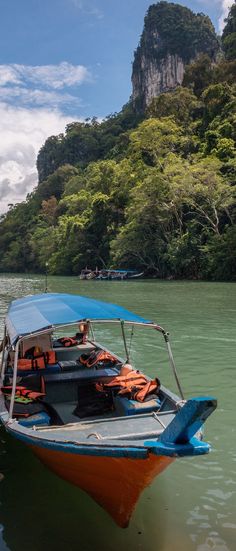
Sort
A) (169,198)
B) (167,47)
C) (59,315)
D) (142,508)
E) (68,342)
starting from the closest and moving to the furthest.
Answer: (142,508) → (59,315) → (68,342) → (169,198) → (167,47)

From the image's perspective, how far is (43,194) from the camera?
102 m

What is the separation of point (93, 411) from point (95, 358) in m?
1.82

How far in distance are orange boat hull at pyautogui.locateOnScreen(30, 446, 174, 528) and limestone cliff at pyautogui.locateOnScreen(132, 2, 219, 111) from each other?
97.3 metres

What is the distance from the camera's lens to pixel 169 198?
4122 centimetres

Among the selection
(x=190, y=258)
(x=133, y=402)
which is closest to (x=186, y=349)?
(x=133, y=402)

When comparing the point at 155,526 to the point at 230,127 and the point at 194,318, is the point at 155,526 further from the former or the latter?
the point at 230,127

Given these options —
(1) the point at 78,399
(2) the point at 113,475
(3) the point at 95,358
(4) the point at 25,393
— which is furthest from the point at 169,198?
(2) the point at 113,475

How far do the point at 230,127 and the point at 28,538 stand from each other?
43835mm

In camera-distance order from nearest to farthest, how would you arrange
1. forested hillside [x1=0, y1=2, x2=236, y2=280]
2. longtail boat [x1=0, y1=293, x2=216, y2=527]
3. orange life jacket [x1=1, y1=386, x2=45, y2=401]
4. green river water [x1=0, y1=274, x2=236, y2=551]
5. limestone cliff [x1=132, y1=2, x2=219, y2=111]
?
longtail boat [x1=0, y1=293, x2=216, y2=527], green river water [x1=0, y1=274, x2=236, y2=551], orange life jacket [x1=1, y1=386, x2=45, y2=401], forested hillside [x1=0, y1=2, x2=236, y2=280], limestone cliff [x1=132, y1=2, x2=219, y2=111]

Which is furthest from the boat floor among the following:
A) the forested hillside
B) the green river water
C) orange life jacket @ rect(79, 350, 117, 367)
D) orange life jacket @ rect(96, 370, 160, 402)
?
the forested hillside

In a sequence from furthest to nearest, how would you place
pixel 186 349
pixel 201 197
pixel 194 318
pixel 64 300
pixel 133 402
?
pixel 201 197, pixel 194 318, pixel 186 349, pixel 64 300, pixel 133 402

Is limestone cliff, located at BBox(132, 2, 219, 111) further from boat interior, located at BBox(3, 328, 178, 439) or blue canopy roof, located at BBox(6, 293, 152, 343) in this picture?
blue canopy roof, located at BBox(6, 293, 152, 343)

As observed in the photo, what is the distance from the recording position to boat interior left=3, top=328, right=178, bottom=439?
5254 millimetres

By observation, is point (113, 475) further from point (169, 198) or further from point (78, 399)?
point (169, 198)
